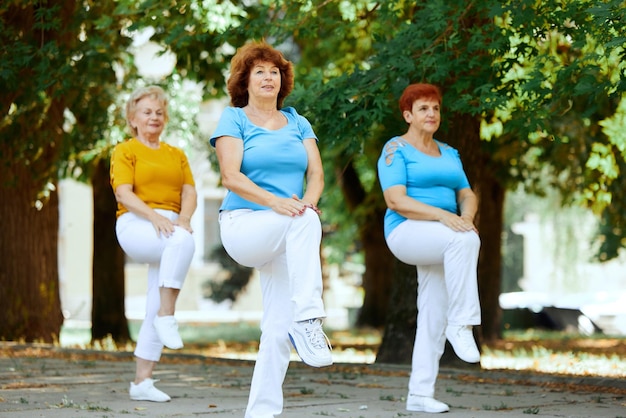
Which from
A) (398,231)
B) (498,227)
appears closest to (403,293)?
(398,231)

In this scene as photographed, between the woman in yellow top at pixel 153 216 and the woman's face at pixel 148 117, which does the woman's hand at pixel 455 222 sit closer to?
the woman in yellow top at pixel 153 216

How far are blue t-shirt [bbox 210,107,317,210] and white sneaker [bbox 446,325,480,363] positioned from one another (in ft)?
4.75

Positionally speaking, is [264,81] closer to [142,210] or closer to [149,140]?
[142,210]

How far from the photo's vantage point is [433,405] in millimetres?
6809

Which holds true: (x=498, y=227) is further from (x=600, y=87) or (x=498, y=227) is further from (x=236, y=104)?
(x=236, y=104)

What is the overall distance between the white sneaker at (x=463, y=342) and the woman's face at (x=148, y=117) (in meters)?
2.52

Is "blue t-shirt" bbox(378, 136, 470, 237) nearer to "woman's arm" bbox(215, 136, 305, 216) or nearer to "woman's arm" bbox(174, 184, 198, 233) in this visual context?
"woman's arm" bbox(174, 184, 198, 233)

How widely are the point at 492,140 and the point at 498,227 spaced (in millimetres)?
3431

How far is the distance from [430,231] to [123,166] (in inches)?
85.3

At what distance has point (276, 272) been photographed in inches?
224

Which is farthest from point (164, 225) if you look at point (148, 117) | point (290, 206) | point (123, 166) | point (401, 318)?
point (401, 318)

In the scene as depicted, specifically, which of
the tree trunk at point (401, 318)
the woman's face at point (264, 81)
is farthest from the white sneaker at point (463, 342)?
the tree trunk at point (401, 318)

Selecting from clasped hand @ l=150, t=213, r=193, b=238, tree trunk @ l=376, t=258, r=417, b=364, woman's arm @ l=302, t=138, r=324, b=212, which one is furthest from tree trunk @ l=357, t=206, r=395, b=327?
woman's arm @ l=302, t=138, r=324, b=212

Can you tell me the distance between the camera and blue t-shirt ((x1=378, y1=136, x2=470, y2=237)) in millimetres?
6977
